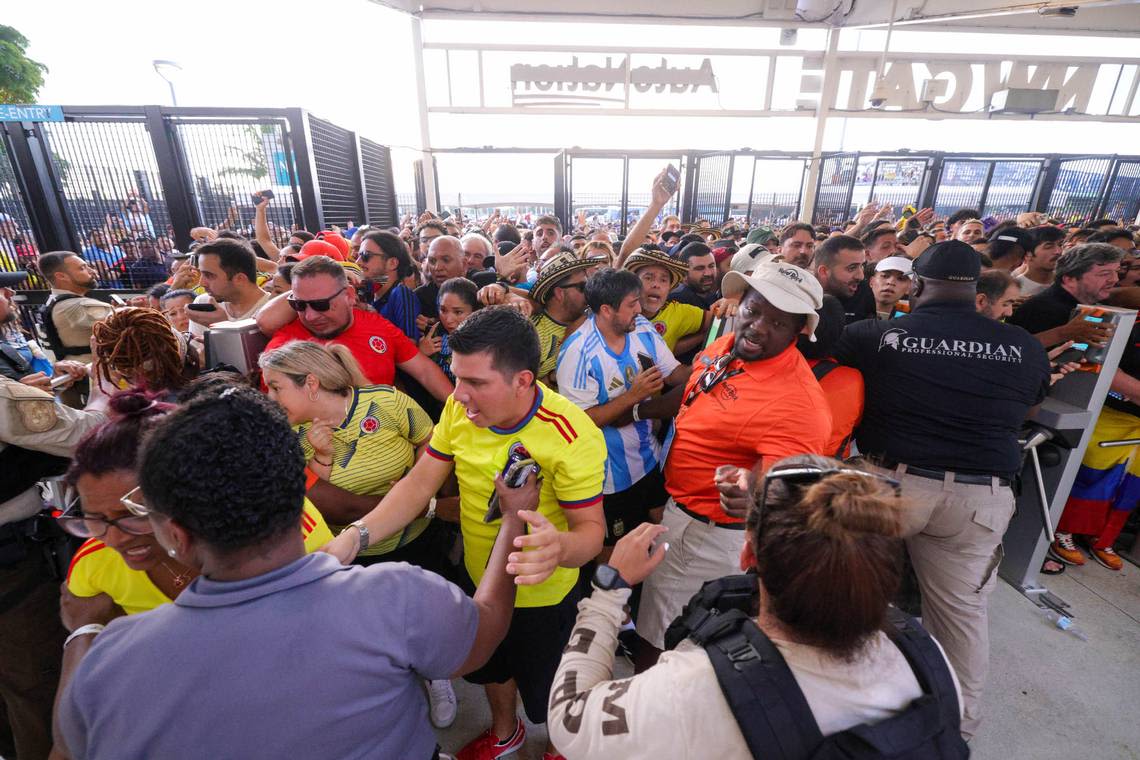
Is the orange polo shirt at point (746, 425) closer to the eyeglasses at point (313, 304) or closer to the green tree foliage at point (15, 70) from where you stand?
the eyeglasses at point (313, 304)

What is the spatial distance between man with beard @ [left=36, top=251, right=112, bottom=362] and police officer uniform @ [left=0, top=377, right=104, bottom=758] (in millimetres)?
1799

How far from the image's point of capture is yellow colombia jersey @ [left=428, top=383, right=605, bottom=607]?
5.67 ft

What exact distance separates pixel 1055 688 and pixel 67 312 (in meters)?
6.21

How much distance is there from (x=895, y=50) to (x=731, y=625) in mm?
17243

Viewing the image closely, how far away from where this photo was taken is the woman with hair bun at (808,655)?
87 cm

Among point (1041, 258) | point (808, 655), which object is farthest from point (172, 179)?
point (1041, 258)

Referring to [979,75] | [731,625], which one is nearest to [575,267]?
[731,625]

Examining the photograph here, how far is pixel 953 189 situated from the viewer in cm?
994

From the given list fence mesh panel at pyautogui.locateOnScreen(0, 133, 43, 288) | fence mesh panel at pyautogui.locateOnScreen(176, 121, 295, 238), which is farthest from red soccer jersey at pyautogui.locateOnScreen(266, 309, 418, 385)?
fence mesh panel at pyautogui.locateOnScreen(0, 133, 43, 288)

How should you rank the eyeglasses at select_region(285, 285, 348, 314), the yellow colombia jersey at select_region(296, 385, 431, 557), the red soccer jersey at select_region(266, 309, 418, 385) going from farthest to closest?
1. the red soccer jersey at select_region(266, 309, 418, 385)
2. the eyeglasses at select_region(285, 285, 348, 314)
3. the yellow colombia jersey at select_region(296, 385, 431, 557)

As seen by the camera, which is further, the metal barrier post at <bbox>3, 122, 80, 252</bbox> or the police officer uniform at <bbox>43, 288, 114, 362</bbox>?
the metal barrier post at <bbox>3, 122, 80, 252</bbox>

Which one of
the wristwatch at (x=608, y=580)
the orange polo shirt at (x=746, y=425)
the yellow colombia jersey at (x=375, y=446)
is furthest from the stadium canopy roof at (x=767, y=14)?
the wristwatch at (x=608, y=580)

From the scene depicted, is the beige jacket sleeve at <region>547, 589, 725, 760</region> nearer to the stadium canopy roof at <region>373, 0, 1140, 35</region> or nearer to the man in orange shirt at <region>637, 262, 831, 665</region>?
the man in orange shirt at <region>637, 262, 831, 665</region>

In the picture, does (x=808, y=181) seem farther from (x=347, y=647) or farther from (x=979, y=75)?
(x=347, y=647)
